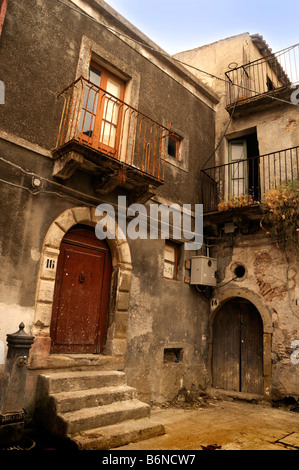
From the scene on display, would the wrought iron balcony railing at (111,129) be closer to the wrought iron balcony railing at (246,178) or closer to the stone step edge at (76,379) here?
the wrought iron balcony railing at (246,178)

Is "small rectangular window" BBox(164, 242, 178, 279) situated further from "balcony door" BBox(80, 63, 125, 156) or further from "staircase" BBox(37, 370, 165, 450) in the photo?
"staircase" BBox(37, 370, 165, 450)

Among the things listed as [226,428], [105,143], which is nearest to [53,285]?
[105,143]

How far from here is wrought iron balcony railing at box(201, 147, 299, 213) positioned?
758cm

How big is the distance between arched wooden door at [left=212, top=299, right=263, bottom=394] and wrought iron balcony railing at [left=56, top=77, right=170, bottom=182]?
3.70 metres

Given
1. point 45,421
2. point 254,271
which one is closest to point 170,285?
point 254,271

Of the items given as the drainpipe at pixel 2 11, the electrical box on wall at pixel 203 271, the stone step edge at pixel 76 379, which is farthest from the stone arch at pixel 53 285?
the drainpipe at pixel 2 11

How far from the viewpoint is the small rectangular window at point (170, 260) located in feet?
23.8

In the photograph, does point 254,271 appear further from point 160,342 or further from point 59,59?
point 59,59

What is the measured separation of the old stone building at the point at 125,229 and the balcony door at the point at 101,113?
4cm

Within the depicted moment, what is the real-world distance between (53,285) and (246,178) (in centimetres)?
554

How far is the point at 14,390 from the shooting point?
12.9 feet

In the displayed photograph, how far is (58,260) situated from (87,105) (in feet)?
9.07

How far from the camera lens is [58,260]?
5.41 metres

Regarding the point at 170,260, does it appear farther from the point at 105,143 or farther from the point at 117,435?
the point at 117,435
